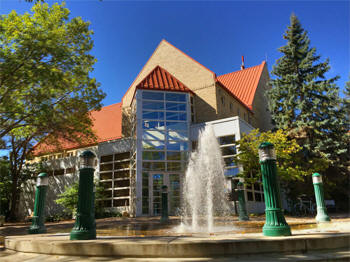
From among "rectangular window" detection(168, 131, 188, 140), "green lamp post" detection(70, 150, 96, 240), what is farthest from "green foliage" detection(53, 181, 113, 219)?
"green lamp post" detection(70, 150, 96, 240)

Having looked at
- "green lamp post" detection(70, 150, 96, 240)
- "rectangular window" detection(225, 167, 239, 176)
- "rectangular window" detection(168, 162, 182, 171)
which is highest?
"rectangular window" detection(168, 162, 182, 171)

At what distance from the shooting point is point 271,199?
4.99m

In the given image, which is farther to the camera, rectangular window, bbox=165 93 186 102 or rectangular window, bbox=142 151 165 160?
rectangular window, bbox=165 93 186 102

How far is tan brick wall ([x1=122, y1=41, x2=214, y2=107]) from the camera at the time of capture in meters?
22.9

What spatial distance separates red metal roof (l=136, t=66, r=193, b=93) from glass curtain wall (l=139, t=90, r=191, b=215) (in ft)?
1.40

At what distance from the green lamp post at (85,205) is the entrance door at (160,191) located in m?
13.7

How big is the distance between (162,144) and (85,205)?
14.6 meters

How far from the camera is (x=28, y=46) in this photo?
11789 mm

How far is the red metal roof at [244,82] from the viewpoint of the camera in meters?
Answer: 29.2

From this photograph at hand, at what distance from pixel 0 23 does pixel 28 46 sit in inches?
92.4

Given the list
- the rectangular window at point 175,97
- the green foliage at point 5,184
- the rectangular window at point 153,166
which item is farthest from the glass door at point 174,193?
the green foliage at point 5,184

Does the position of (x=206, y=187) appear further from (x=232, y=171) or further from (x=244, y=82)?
(x=244, y=82)

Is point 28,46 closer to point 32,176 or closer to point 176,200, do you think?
point 176,200

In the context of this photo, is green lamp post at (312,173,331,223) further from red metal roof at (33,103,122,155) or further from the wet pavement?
red metal roof at (33,103,122,155)
